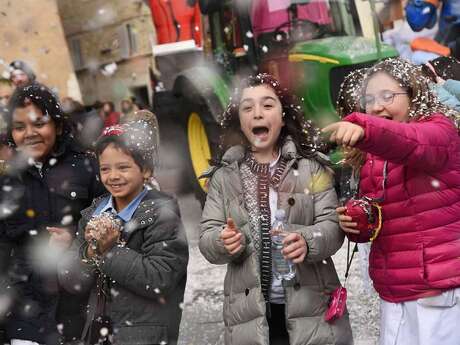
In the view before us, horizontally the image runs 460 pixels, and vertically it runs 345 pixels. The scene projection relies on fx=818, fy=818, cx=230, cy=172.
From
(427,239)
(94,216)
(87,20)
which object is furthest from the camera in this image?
(87,20)

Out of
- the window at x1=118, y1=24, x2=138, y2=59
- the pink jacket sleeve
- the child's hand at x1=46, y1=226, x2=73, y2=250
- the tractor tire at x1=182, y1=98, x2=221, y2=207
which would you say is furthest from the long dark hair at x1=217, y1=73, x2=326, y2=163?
the window at x1=118, y1=24, x2=138, y2=59

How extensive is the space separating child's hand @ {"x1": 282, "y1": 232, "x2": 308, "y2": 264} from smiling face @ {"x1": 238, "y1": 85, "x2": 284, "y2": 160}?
454 mm

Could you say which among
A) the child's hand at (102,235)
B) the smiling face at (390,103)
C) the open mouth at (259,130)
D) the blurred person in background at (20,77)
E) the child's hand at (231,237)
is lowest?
the child's hand at (231,237)

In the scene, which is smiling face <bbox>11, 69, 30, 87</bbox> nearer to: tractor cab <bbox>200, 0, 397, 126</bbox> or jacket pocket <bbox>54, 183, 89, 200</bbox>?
tractor cab <bbox>200, 0, 397, 126</bbox>

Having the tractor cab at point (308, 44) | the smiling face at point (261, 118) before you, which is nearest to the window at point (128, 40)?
the tractor cab at point (308, 44)

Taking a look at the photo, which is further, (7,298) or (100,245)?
(7,298)

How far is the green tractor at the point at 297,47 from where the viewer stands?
6.91 m

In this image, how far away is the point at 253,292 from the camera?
2.91 metres

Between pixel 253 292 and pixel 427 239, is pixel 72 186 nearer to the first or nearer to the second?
pixel 253 292

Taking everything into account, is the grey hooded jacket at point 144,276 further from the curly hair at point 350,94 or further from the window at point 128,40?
the window at point 128,40

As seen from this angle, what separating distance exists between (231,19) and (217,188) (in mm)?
4389

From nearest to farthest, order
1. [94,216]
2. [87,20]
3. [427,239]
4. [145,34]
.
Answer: [427,239]
[94,216]
[145,34]
[87,20]

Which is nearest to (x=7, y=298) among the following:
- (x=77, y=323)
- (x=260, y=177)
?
(x=77, y=323)

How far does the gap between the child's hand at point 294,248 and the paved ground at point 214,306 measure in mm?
1631
